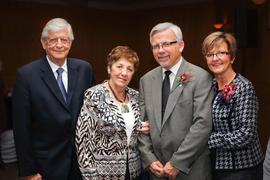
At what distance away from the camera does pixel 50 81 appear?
2520mm

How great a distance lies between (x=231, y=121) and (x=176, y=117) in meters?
0.36

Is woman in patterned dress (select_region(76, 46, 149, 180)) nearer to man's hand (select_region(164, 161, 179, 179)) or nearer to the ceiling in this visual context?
man's hand (select_region(164, 161, 179, 179))

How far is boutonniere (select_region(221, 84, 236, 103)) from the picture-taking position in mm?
2326

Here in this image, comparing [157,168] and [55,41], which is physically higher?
[55,41]

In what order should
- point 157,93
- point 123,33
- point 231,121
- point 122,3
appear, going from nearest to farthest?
1. point 231,121
2. point 157,93
3. point 122,3
4. point 123,33

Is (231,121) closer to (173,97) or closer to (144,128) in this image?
(173,97)

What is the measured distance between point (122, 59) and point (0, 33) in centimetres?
724

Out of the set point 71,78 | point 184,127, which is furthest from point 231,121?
point 71,78

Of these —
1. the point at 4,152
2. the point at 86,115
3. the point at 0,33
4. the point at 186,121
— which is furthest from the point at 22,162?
the point at 0,33

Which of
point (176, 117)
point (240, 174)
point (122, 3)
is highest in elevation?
point (122, 3)

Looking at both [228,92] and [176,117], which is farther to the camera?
[176,117]

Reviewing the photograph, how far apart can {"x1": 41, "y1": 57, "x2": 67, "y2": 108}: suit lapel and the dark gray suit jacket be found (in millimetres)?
601

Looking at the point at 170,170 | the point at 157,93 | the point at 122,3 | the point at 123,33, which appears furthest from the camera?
the point at 123,33

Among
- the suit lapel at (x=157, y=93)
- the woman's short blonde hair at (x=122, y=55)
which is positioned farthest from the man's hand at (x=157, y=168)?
the woman's short blonde hair at (x=122, y=55)
